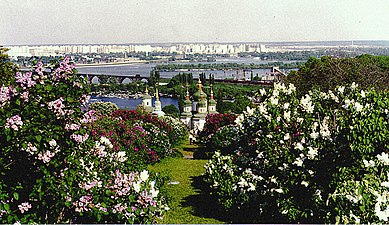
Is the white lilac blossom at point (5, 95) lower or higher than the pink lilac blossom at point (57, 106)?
higher

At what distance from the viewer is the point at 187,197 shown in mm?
9906

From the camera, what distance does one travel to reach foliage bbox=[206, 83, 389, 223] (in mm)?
4906

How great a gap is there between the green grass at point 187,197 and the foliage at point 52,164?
2.36 metres

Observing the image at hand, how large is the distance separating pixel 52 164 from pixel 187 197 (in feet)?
19.6

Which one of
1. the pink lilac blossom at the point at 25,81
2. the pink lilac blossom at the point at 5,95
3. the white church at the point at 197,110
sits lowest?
the white church at the point at 197,110

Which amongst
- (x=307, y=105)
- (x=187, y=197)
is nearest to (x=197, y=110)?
(x=187, y=197)

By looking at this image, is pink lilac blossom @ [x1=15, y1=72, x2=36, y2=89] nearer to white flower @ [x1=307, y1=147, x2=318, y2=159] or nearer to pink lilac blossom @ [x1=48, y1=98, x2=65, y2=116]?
pink lilac blossom @ [x1=48, y1=98, x2=65, y2=116]

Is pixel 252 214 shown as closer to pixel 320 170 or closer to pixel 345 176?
pixel 320 170

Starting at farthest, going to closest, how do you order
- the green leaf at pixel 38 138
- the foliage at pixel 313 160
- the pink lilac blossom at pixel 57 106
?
the foliage at pixel 313 160 < the pink lilac blossom at pixel 57 106 < the green leaf at pixel 38 138

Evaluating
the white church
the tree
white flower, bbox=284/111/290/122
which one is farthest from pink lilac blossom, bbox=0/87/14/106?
the white church

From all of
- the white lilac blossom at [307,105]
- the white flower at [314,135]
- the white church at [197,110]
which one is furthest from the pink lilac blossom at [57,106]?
the white church at [197,110]

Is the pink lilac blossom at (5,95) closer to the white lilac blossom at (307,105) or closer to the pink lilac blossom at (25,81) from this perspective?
the pink lilac blossom at (25,81)

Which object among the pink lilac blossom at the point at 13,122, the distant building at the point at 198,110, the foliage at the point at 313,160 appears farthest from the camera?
the distant building at the point at 198,110

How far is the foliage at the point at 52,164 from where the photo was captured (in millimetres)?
4086
